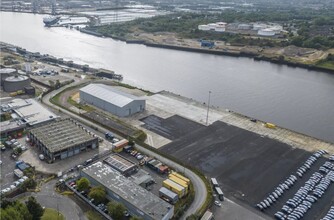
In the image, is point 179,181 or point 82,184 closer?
point 82,184

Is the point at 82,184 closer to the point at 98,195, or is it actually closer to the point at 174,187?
the point at 98,195

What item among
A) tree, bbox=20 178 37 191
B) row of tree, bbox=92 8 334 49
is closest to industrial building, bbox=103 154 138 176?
tree, bbox=20 178 37 191

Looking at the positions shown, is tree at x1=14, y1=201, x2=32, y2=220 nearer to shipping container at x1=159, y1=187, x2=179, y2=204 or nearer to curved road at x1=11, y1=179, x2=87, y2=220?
curved road at x1=11, y1=179, x2=87, y2=220

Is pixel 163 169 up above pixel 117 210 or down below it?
below

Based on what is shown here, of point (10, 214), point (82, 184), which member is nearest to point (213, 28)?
point (82, 184)

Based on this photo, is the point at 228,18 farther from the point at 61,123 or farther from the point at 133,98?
the point at 61,123

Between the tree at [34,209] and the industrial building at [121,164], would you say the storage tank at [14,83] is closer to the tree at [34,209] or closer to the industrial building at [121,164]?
the industrial building at [121,164]

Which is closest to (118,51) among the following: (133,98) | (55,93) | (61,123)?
(55,93)
